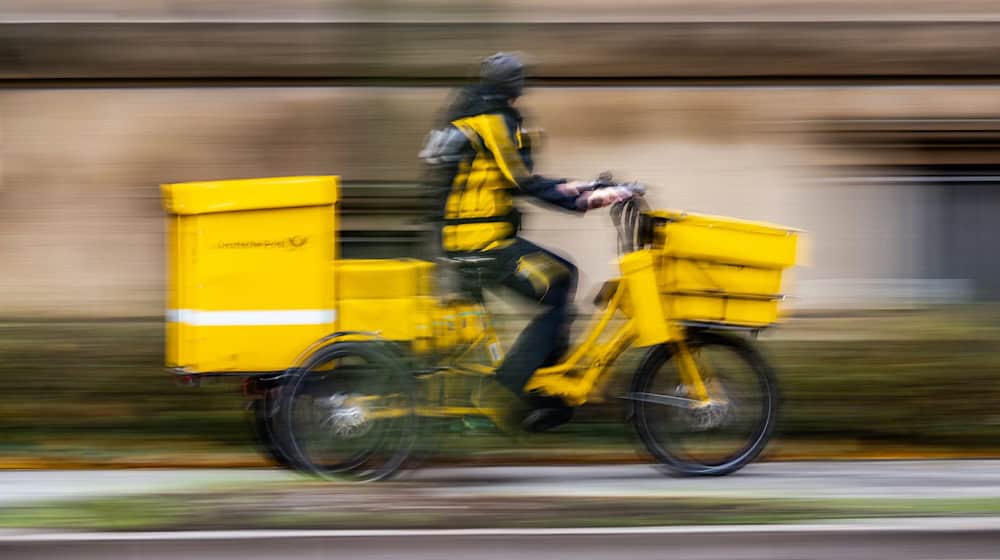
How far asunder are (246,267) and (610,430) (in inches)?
74.9

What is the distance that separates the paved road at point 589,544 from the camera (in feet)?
13.2

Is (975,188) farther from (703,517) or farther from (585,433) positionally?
(703,517)

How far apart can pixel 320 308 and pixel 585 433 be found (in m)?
1.58

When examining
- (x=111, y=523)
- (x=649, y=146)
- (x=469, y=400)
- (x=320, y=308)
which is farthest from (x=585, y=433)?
(x=649, y=146)

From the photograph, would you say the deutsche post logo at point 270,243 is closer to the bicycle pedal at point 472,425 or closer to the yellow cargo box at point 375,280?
the yellow cargo box at point 375,280

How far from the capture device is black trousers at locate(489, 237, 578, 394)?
527 cm

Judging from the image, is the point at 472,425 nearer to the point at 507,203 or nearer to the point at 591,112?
the point at 507,203

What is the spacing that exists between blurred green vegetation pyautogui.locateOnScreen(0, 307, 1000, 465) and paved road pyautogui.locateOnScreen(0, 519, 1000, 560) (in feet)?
6.93

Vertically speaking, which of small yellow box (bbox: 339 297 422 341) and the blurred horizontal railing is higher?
the blurred horizontal railing

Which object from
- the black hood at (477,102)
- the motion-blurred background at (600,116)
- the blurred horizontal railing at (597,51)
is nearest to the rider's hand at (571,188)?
the black hood at (477,102)

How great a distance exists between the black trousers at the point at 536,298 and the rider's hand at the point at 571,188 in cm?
24

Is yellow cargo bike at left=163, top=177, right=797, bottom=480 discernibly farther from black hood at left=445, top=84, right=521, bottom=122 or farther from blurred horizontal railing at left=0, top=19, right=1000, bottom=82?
blurred horizontal railing at left=0, top=19, right=1000, bottom=82

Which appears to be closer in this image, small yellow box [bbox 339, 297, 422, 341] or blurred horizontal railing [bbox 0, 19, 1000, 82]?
small yellow box [bbox 339, 297, 422, 341]

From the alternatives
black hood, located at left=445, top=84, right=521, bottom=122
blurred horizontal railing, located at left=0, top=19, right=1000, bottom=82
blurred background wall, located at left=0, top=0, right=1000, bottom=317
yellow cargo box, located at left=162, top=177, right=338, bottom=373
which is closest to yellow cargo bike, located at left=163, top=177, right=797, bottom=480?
yellow cargo box, located at left=162, top=177, right=338, bottom=373
